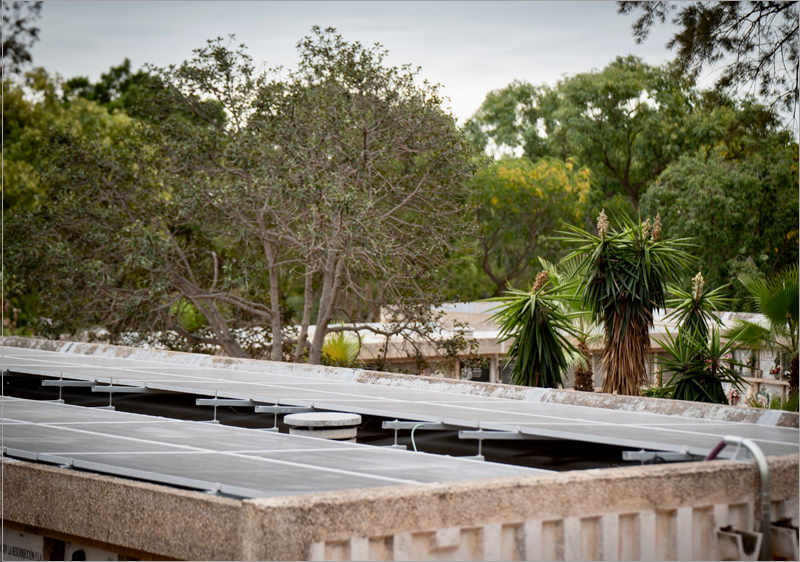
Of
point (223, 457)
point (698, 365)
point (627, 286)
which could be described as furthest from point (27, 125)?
point (223, 457)

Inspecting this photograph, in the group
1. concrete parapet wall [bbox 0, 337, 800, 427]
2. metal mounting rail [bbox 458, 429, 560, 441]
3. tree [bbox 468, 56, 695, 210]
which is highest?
tree [bbox 468, 56, 695, 210]

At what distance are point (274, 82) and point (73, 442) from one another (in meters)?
11.7

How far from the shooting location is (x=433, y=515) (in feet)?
12.0

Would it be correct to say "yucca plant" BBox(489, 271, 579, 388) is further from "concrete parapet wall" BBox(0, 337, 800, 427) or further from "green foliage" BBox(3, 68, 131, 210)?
"green foliage" BBox(3, 68, 131, 210)

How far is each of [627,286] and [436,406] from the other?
5.03m

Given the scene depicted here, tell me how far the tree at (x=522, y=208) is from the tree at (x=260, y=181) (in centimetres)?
1340

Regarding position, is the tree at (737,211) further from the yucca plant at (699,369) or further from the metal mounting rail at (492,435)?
the metal mounting rail at (492,435)

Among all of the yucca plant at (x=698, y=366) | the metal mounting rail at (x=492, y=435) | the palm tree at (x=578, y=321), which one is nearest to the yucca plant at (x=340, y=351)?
the palm tree at (x=578, y=321)

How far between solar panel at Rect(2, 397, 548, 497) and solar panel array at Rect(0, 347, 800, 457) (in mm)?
995

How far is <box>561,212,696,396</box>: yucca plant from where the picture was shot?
11.3 metres

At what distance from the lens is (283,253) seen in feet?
61.6

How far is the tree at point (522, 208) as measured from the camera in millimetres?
30922

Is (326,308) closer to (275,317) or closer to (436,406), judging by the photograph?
(275,317)

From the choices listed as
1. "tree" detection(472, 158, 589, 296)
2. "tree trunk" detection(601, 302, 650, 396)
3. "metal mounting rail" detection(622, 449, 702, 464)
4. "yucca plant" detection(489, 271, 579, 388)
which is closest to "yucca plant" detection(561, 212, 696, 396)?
"tree trunk" detection(601, 302, 650, 396)
